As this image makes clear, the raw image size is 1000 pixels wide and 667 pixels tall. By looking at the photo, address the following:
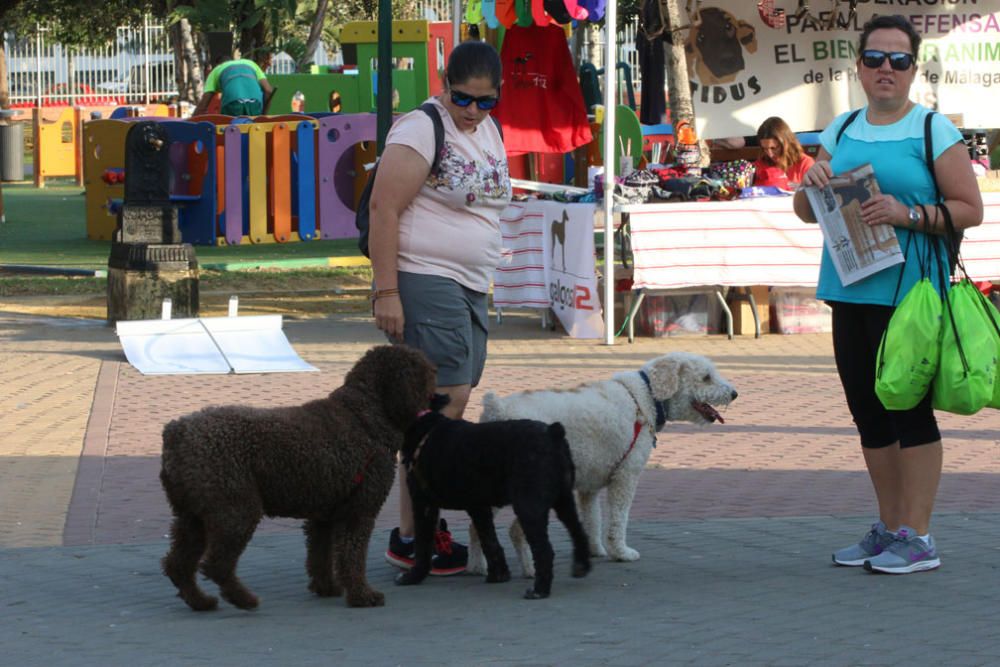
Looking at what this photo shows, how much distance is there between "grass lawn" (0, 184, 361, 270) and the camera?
61.9 ft

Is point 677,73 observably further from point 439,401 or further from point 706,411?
point 439,401

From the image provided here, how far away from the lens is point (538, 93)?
14297mm

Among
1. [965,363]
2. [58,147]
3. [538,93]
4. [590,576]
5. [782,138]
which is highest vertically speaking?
[58,147]

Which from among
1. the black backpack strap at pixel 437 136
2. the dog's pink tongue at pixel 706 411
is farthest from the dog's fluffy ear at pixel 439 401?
the dog's pink tongue at pixel 706 411

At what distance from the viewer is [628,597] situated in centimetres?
548

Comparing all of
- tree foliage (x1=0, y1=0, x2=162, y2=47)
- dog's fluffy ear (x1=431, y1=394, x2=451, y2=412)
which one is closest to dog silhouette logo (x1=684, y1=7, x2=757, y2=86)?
dog's fluffy ear (x1=431, y1=394, x2=451, y2=412)

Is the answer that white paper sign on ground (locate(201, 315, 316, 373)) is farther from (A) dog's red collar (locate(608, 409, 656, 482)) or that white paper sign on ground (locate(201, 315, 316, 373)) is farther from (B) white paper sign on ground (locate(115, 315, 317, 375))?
(A) dog's red collar (locate(608, 409, 656, 482))

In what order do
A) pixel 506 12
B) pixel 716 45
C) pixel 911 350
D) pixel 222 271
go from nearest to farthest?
pixel 911 350
pixel 506 12
pixel 716 45
pixel 222 271

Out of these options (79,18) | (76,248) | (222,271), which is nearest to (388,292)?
(222,271)

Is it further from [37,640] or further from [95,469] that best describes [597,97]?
[37,640]

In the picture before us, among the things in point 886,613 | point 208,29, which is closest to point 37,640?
point 886,613

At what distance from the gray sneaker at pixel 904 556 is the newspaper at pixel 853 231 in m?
0.98

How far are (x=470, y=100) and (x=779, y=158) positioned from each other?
749 centimetres

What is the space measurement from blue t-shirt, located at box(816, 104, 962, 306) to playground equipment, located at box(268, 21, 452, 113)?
19.7 m
